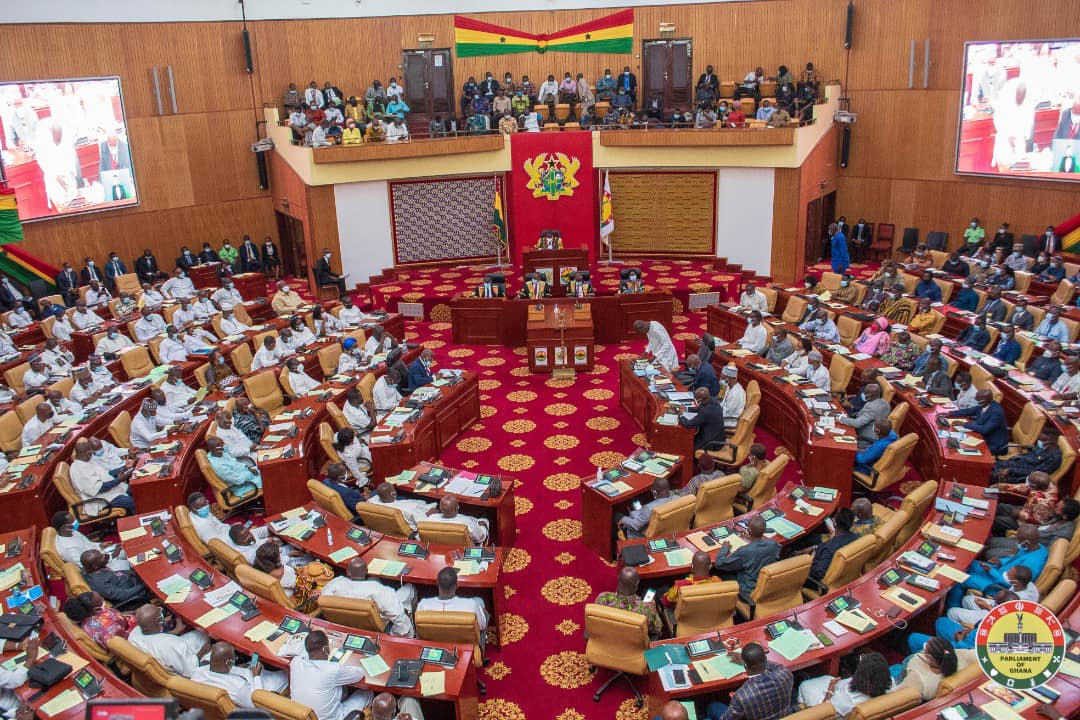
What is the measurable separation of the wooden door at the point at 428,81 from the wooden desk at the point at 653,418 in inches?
527

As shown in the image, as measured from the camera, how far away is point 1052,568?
6867 millimetres

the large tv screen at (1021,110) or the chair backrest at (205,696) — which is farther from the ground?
the large tv screen at (1021,110)

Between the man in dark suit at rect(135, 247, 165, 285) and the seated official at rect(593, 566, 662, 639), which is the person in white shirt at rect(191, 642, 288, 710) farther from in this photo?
the man in dark suit at rect(135, 247, 165, 285)

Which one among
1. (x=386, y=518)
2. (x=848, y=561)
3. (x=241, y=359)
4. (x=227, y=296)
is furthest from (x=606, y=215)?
(x=848, y=561)

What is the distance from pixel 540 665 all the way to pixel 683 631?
1331 millimetres

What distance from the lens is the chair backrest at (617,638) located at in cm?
654

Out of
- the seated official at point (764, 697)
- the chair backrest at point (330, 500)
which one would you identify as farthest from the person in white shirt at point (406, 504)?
the seated official at point (764, 697)

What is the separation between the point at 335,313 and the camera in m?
15.8

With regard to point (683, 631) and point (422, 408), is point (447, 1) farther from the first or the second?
point (683, 631)

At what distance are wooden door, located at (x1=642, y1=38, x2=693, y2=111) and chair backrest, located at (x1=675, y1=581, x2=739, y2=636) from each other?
18.1m

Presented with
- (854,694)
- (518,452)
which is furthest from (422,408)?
(854,694)

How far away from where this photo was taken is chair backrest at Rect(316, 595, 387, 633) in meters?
6.75

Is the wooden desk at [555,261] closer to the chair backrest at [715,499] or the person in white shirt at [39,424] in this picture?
the chair backrest at [715,499]

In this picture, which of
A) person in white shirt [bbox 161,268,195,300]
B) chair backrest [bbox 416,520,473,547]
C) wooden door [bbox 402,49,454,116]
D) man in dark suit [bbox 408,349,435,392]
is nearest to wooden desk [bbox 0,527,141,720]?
chair backrest [bbox 416,520,473,547]
